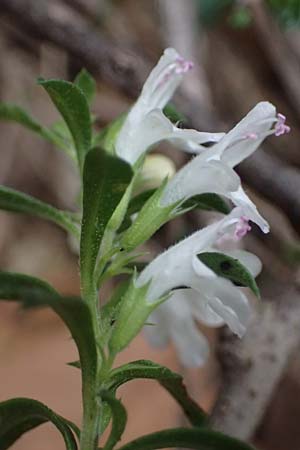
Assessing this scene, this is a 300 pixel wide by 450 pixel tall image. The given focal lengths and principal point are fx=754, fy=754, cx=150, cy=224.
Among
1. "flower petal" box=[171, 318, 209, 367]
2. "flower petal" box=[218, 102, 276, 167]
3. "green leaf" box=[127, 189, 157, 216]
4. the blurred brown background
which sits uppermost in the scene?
"flower petal" box=[218, 102, 276, 167]

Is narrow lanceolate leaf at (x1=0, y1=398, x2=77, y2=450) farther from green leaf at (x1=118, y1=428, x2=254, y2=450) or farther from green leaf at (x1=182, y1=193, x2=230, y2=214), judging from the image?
green leaf at (x1=182, y1=193, x2=230, y2=214)

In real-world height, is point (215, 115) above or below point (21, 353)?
above

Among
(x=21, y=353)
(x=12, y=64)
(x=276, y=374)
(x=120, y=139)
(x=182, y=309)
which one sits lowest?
(x=21, y=353)

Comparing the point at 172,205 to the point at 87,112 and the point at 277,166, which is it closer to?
the point at 87,112

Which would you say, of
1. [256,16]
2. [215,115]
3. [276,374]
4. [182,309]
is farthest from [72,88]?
[256,16]

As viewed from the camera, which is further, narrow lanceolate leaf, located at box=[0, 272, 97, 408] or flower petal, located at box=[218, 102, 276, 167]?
flower petal, located at box=[218, 102, 276, 167]

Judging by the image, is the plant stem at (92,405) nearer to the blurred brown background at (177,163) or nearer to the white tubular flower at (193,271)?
the white tubular flower at (193,271)

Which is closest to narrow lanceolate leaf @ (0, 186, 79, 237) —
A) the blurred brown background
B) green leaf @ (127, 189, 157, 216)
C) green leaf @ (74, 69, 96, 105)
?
green leaf @ (127, 189, 157, 216)
